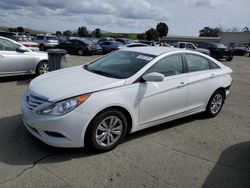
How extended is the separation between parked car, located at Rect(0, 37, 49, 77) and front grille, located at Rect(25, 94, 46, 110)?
4.89 m

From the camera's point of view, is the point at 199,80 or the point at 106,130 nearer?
the point at 106,130

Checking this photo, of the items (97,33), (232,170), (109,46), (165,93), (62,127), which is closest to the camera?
(62,127)

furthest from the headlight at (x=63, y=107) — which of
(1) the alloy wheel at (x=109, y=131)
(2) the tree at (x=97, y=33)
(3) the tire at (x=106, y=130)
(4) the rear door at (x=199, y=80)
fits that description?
(2) the tree at (x=97, y=33)

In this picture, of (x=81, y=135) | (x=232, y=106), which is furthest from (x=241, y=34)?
(x=81, y=135)

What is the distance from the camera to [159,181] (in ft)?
11.0

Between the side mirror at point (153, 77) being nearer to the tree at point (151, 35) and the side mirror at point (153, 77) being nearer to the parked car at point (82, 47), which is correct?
the parked car at point (82, 47)

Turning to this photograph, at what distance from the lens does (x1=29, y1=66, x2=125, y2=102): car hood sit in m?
3.77

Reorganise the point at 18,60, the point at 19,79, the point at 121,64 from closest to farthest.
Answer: the point at 121,64 → the point at 18,60 → the point at 19,79

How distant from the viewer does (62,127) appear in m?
3.60

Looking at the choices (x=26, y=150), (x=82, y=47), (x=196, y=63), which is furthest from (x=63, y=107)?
(x=82, y=47)

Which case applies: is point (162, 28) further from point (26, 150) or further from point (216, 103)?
point (26, 150)

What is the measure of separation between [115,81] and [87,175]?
4.74 ft

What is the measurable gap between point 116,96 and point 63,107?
0.77m

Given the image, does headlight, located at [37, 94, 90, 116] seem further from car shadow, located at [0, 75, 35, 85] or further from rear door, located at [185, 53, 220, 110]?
car shadow, located at [0, 75, 35, 85]
